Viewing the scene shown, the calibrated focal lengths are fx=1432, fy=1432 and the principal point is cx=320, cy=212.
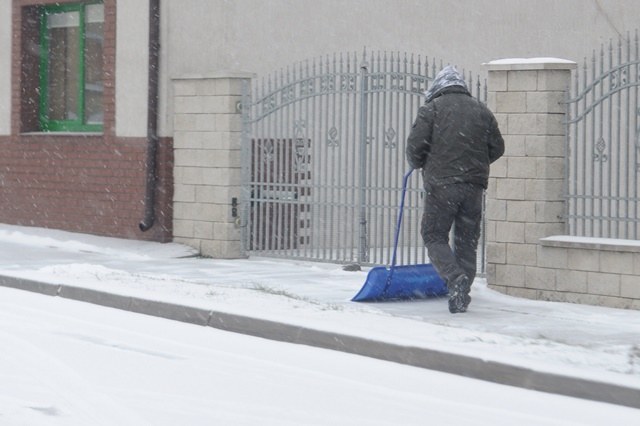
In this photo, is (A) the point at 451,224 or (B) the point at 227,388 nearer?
(B) the point at 227,388

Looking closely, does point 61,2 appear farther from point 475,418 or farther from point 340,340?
point 475,418

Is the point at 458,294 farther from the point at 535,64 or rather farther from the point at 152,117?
the point at 152,117

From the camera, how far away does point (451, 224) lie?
37.3 feet

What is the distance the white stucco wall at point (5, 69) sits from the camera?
18.8 m

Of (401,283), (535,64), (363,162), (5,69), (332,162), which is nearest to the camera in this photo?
(401,283)

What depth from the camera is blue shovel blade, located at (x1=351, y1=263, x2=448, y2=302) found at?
11781 mm

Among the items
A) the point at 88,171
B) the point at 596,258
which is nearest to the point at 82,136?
the point at 88,171

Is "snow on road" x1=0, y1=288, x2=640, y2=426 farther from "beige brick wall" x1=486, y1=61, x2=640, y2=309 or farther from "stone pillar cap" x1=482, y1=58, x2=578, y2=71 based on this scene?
"stone pillar cap" x1=482, y1=58, x2=578, y2=71

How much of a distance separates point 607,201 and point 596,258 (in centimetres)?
56

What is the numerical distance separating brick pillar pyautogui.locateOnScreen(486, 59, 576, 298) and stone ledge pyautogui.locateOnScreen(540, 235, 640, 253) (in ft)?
0.53

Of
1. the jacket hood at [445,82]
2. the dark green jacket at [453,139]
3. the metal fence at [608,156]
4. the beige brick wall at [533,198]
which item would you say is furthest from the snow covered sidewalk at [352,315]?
the jacket hood at [445,82]

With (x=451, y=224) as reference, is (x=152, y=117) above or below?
above

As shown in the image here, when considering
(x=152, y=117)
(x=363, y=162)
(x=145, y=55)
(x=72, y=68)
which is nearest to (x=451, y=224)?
(x=363, y=162)

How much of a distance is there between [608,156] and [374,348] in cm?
368
